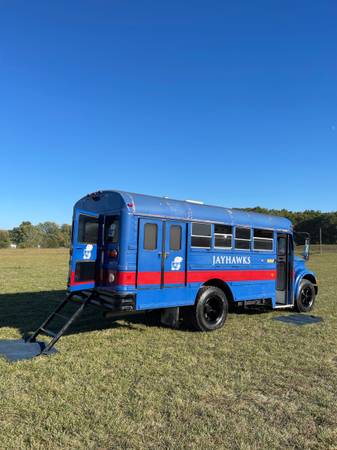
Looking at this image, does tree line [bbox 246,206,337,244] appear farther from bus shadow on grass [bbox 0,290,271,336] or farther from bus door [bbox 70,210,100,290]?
bus door [bbox 70,210,100,290]

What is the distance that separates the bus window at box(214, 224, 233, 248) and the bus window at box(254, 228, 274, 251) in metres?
1.01

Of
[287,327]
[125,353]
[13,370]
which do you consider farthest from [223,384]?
[287,327]

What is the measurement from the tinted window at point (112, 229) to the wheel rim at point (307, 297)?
6.40 meters

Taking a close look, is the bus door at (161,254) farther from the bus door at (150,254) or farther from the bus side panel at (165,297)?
the bus side panel at (165,297)

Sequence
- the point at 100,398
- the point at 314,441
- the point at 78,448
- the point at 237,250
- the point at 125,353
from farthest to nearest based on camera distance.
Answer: the point at 237,250
the point at 125,353
the point at 100,398
the point at 314,441
the point at 78,448

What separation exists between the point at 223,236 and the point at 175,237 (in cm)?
148

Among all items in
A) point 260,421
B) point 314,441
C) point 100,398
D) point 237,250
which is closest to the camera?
point 314,441

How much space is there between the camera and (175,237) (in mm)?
7633

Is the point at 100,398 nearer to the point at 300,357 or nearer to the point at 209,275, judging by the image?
the point at 300,357

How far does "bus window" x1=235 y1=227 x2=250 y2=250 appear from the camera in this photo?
8930 mm

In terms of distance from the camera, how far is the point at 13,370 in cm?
538

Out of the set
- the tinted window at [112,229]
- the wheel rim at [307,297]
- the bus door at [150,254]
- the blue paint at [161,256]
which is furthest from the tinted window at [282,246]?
the tinted window at [112,229]

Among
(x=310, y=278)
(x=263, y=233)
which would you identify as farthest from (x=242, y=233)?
(x=310, y=278)

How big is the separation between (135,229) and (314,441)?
4.34m
